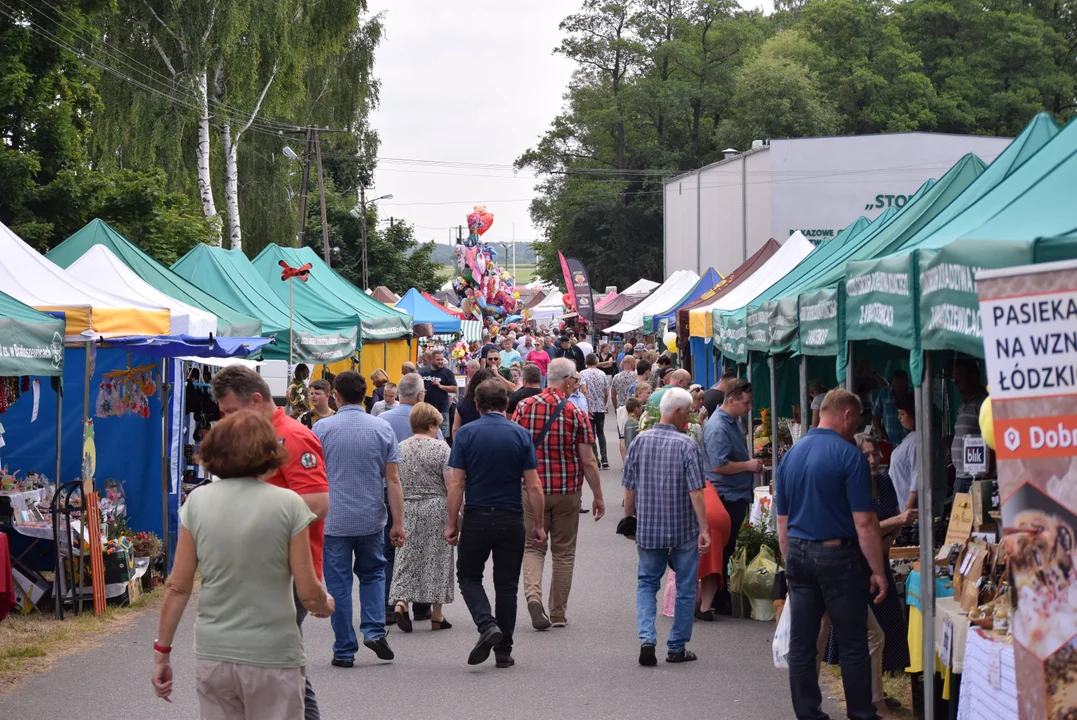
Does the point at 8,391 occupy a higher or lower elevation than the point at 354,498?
higher

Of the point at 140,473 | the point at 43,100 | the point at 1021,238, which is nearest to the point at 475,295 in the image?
the point at 43,100

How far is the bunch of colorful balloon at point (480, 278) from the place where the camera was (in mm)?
35375

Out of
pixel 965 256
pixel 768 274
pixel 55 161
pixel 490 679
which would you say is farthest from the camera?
pixel 55 161

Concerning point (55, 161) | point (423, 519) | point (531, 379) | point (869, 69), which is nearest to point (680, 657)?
point (423, 519)

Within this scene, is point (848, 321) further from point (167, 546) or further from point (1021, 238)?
point (167, 546)

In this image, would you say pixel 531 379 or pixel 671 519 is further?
pixel 531 379

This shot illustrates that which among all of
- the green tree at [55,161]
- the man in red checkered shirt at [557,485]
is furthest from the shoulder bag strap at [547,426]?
the green tree at [55,161]

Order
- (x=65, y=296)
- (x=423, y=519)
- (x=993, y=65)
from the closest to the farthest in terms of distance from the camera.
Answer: (x=423, y=519) < (x=65, y=296) < (x=993, y=65)

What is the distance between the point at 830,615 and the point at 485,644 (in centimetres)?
256

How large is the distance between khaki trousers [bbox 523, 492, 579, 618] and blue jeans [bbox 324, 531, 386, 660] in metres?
1.47

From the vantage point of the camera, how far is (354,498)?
26.0 feet

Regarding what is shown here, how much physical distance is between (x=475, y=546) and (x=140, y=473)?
5079 mm

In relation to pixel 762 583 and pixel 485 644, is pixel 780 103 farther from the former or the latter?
pixel 485 644

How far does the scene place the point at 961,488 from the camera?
6.68m
